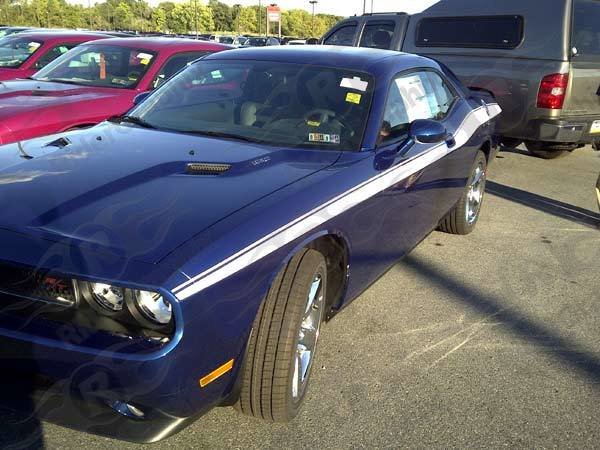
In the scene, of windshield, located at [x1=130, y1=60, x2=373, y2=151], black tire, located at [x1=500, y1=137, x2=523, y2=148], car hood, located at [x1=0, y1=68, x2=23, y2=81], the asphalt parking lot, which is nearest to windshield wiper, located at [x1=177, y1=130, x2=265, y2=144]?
windshield, located at [x1=130, y1=60, x2=373, y2=151]

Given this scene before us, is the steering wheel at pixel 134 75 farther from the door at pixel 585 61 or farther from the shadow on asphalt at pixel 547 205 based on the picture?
the door at pixel 585 61

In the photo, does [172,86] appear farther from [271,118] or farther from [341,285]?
[341,285]

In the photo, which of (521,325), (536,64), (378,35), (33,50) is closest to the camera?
(521,325)

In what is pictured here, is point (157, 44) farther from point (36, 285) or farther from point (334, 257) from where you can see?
point (36, 285)

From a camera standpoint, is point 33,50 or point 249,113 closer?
point 249,113

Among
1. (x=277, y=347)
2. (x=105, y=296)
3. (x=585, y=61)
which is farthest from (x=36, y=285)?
(x=585, y=61)

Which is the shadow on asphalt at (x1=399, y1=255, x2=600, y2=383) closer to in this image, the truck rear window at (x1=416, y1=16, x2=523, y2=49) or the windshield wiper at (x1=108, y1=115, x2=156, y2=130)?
the windshield wiper at (x1=108, y1=115, x2=156, y2=130)

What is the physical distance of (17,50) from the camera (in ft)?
26.2

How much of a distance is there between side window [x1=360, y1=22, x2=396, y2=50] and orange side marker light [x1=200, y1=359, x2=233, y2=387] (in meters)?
7.73

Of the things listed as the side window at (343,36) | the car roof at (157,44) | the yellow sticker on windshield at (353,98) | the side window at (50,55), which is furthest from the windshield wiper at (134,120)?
the side window at (343,36)

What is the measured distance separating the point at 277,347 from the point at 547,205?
187 inches

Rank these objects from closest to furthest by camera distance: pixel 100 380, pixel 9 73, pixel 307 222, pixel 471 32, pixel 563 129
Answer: pixel 100 380 → pixel 307 222 → pixel 563 129 → pixel 9 73 → pixel 471 32

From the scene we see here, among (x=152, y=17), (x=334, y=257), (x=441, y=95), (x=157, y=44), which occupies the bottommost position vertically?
(x=334, y=257)

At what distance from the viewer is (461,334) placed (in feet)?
11.1
